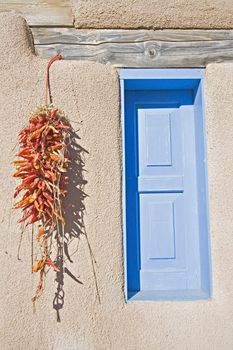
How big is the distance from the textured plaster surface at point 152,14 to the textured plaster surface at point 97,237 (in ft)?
1.03

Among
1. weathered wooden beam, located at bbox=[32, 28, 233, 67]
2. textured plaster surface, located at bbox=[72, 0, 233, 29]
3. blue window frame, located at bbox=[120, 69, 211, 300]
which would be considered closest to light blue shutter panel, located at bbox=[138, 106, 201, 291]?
blue window frame, located at bbox=[120, 69, 211, 300]

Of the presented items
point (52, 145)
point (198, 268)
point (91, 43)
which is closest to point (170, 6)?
point (91, 43)

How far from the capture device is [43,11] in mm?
2943

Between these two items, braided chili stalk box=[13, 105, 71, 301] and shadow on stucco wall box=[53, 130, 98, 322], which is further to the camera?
shadow on stucco wall box=[53, 130, 98, 322]

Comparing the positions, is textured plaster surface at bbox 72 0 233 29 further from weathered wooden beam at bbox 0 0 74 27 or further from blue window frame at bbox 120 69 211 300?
blue window frame at bbox 120 69 211 300

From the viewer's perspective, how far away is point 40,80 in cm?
282

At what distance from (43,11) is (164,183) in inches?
56.9

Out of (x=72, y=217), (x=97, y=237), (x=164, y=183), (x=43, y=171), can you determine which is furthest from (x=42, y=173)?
(x=164, y=183)

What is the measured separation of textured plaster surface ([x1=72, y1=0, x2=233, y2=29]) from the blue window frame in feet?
1.10

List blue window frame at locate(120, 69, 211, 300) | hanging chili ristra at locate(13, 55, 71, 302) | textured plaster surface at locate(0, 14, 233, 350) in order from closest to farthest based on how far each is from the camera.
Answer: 1. hanging chili ristra at locate(13, 55, 71, 302)
2. textured plaster surface at locate(0, 14, 233, 350)
3. blue window frame at locate(120, 69, 211, 300)

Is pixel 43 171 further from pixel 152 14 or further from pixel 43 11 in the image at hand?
pixel 152 14

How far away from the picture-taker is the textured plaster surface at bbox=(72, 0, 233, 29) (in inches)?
114

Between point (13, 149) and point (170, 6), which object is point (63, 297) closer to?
point (13, 149)

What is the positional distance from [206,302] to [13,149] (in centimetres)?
158
